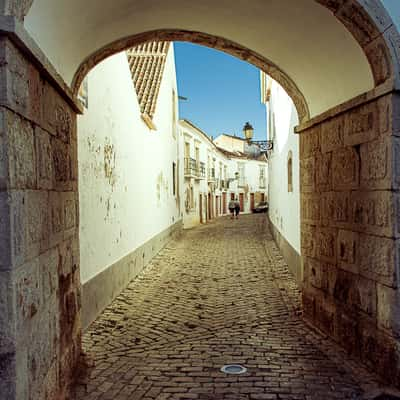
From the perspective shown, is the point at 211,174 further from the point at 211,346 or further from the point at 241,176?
the point at 211,346

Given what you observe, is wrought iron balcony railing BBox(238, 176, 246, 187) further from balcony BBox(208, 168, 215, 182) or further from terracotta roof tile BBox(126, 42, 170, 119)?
terracotta roof tile BBox(126, 42, 170, 119)

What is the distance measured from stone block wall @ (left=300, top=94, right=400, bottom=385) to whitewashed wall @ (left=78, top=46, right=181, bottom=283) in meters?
2.83

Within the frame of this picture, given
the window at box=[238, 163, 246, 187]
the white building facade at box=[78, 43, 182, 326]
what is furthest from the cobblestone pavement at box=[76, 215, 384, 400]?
the window at box=[238, 163, 246, 187]

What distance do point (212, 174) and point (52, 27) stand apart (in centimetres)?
2927

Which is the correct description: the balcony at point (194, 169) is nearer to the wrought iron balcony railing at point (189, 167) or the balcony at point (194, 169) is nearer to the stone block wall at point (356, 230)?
the wrought iron balcony railing at point (189, 167)

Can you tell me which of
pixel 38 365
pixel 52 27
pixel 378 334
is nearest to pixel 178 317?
pixel 378 334

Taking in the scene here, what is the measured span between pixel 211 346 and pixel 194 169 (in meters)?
20.9

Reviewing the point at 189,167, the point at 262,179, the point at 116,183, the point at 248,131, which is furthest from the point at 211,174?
the point at 116,183

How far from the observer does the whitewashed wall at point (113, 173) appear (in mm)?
5742

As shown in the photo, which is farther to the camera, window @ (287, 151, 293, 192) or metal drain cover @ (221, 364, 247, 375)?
window @ (287, 151, 293, 192)

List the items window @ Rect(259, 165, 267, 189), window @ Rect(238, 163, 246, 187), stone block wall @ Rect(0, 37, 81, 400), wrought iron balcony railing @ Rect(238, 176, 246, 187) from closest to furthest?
stone block wall @ Rect(0, 37, 81, 400), window @ Rect(238, 163, 246, 187), wrought iron balcony railing @ Rect(238, 176, 246, 187), window @ Rect(259, 165, 267, 189)

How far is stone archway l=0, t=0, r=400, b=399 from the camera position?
2.32 m

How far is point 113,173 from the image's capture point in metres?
7.26

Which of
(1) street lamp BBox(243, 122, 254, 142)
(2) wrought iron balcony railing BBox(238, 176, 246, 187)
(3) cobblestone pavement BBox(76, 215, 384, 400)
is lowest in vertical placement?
(3) cobblestone pavement BBox(76, 215, 384, 400)
